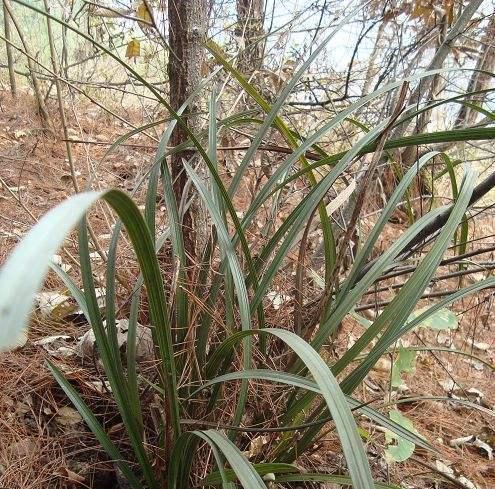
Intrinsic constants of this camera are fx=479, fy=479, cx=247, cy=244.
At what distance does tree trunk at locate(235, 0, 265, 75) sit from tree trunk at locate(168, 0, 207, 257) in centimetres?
49

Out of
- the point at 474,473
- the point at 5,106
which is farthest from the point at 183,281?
the point at 5,106

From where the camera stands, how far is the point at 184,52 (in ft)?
3.80

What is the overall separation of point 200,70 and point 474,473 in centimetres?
124

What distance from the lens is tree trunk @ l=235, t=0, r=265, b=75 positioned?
5.65 feet

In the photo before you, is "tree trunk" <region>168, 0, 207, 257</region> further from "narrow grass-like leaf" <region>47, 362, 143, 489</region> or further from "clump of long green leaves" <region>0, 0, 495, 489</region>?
"narrow grass-like leaf" <region>47, 362, 143, 489</region>

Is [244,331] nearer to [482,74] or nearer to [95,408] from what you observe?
[95,408]

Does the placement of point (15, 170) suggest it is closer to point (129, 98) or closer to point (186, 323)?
point (129, 98)

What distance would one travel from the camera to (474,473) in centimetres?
123

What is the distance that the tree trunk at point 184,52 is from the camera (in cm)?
112

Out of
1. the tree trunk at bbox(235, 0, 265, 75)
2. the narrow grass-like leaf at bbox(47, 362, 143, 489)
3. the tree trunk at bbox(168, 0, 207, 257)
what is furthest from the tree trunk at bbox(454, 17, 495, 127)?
the narrow grass-like leaf at bbox(47, 362, 143, 489)

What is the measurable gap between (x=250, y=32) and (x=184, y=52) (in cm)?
85

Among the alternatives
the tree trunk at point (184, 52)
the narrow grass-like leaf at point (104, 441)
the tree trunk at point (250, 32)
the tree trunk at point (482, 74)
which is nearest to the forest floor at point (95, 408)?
the narrow grass-like leaf at point (104, 441)

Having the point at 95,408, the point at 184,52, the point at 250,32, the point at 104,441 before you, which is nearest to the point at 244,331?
the point at 104,441

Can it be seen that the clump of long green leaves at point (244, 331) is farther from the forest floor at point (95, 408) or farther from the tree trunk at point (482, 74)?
the tree trunk at point (482, 74)
